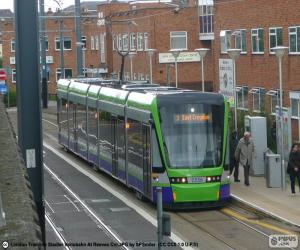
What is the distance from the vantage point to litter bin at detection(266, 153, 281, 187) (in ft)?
72.7

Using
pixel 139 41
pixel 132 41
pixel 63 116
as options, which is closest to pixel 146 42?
pixel 139 41

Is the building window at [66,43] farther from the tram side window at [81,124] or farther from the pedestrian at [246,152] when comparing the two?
the pedestrian at [246,152]

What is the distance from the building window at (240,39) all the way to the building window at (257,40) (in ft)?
3.91

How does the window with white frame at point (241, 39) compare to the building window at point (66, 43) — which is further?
the building window at point (66, 43)

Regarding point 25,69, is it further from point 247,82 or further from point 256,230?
point 247,82

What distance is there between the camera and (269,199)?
2059cm

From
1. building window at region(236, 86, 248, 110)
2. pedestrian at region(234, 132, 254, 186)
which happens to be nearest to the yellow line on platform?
pedestrian at region(234, 132, 254, 186)

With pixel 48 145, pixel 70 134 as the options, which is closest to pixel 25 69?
pixel 70 134

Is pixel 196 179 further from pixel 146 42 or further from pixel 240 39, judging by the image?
pixel 146 42

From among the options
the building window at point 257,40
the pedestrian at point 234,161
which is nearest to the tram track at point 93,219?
the pedestrian at point 234,161

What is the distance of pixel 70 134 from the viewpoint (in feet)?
110

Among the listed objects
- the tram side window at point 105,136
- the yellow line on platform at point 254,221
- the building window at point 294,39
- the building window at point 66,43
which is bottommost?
the yellow line on platform at point 254,221

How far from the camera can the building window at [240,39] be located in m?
40.9

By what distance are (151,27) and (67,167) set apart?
30.2 meters
